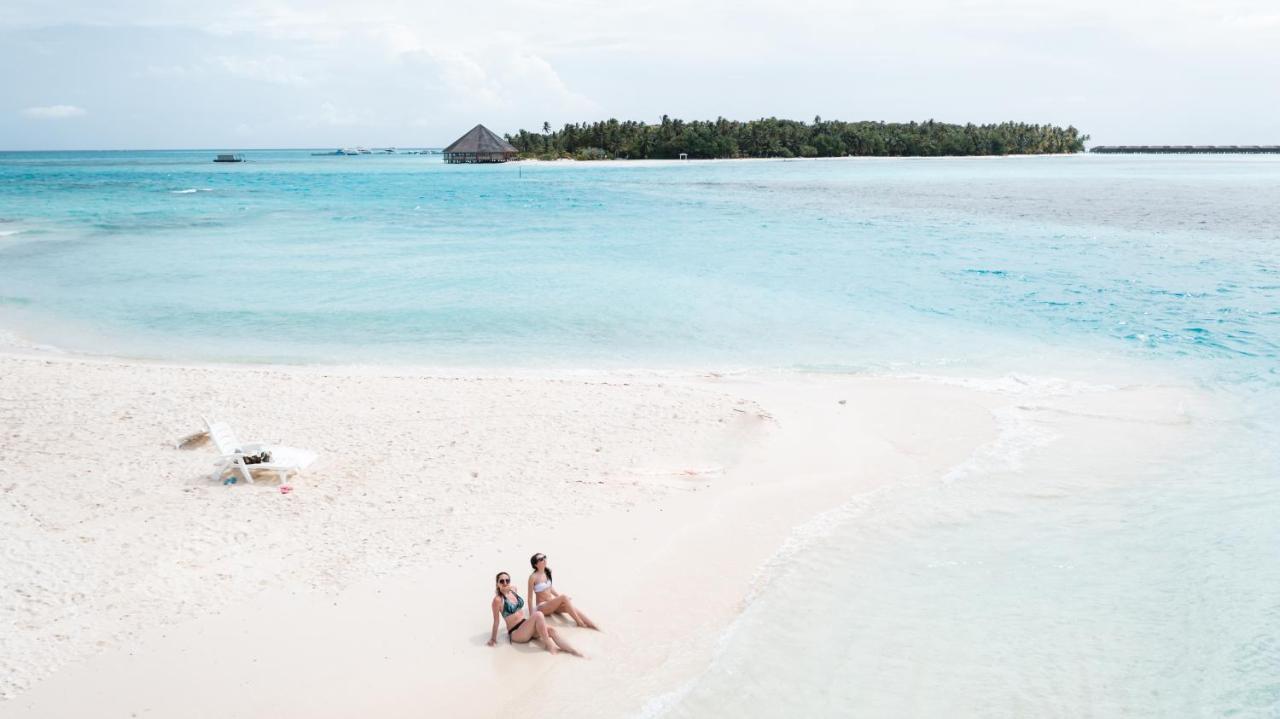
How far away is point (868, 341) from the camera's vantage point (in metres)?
18.1

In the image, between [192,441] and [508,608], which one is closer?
[508,608]

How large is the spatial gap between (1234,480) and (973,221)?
35.8 meters

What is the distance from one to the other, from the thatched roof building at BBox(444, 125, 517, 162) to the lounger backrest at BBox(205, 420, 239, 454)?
130214 millimetres

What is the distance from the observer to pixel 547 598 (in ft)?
23.6

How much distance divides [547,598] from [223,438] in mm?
5061

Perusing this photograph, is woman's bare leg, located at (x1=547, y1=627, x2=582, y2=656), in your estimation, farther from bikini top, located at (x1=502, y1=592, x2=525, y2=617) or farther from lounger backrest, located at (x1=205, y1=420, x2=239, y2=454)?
lounger backrest, located at (x1=205, y1=420, x2=239, y2=454)

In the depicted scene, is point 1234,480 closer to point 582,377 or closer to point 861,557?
point 861,557

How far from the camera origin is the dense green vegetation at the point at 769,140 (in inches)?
6048

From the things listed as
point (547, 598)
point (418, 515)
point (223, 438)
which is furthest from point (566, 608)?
point (223, 438)

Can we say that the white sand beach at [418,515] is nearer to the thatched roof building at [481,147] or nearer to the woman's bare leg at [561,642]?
the woman's bare leg at [561,642]

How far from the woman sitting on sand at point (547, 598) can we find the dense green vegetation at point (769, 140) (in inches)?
5710

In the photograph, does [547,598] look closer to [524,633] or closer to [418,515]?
[524,633]

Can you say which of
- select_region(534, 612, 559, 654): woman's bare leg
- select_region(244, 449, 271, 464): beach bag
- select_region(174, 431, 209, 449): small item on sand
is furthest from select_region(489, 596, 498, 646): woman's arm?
select_region(174, 431, 209, 449): small item on sand

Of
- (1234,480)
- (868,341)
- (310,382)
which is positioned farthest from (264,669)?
(868,341)
